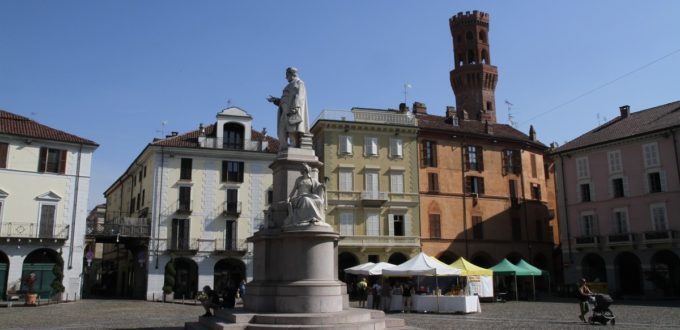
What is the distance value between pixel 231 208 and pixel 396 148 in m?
12.7

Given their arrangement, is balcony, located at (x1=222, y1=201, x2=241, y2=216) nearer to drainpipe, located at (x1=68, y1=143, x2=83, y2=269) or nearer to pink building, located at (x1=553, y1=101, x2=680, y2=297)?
drainpipe, located at (x1=68, y1=143, x2=83, y2=269)

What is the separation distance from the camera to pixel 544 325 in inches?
684

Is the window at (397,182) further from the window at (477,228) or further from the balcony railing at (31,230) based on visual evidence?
the balcony railing at (31,230)

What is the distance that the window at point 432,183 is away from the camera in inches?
1682

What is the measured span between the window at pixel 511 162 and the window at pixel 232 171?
20.8 meters

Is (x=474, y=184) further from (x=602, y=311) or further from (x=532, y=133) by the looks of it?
(x=602, y=311)

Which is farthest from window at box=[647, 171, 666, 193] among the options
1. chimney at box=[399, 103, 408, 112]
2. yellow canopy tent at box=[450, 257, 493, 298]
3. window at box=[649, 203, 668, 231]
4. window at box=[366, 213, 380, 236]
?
window at box=[366, 213, 380, 236]

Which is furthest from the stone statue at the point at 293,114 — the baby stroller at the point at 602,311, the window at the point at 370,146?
the window at the point at 370,146

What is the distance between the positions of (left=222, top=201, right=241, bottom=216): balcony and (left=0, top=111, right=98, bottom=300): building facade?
8682 mm

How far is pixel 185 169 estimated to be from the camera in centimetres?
3919

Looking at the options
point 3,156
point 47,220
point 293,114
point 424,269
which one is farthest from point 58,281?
point 293,114

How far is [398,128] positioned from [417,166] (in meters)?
3.16

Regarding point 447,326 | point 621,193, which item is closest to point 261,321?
point 447,326

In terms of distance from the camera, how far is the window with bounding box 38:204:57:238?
33969mm
